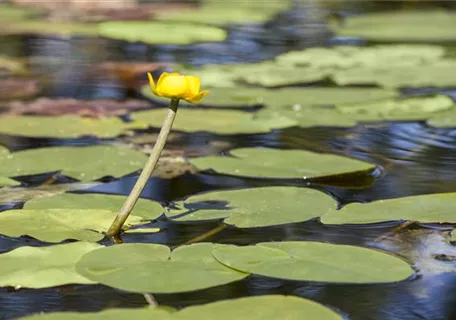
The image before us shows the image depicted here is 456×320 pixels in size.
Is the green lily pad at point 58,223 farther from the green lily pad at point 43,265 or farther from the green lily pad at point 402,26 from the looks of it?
the green lily pad at point 402,26

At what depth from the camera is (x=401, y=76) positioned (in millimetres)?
2795

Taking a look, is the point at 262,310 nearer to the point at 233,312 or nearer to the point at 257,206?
the point at 233,312

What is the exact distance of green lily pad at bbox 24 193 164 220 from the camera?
4.92ft

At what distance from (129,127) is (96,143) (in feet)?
0.46

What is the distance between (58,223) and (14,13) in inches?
116

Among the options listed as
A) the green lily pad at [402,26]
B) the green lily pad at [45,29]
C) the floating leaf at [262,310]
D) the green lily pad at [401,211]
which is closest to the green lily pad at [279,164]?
the green lily pad at [401,211]

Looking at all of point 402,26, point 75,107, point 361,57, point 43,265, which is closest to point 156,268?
point 43,265

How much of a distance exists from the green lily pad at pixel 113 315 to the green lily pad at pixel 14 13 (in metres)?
3.07

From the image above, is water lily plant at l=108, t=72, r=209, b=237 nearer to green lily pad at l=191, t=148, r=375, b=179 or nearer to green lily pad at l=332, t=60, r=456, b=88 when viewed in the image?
green lily pad at l=191, t=148, r=375, b=179

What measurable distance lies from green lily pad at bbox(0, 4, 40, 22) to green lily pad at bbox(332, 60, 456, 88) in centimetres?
168

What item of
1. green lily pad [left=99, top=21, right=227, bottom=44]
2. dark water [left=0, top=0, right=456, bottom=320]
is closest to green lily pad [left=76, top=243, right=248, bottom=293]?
dark water [left=0, top=0, right=456, bottom=320]

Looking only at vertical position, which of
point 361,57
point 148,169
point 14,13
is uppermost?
point 148,169

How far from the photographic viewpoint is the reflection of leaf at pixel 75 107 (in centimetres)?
234

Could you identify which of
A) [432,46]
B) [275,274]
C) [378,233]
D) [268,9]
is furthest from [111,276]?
[268,9]
